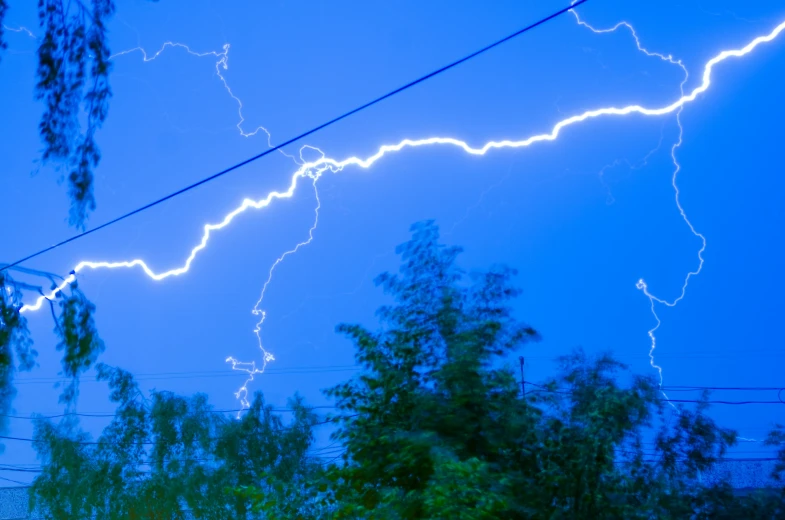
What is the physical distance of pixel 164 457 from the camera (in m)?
10.8

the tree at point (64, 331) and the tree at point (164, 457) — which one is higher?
the tree at point (164, 457)

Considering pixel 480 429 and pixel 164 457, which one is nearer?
pixel 480 429

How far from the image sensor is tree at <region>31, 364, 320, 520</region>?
34.0 ft

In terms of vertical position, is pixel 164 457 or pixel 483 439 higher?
pixel 164 457

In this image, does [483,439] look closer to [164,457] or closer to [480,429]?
[480,429]

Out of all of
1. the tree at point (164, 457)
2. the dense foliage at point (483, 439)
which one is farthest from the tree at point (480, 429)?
the tree at point (164, 457)

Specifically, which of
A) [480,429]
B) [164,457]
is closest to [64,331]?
[480,429]

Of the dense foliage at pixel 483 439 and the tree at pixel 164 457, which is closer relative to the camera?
the dense foliage at pixel 483 439

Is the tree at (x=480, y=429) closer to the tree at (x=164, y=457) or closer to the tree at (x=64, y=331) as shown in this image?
the tree at (x=64, y=331)

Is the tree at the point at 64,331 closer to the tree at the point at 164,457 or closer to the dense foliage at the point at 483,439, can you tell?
the dense foliage at the point at 483,439

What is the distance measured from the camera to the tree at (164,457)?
10367mm

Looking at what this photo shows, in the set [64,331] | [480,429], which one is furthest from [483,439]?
[64,331]

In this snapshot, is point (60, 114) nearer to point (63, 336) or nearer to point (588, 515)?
point (63, 336)

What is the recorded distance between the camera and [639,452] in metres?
4.04
